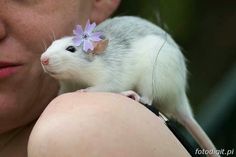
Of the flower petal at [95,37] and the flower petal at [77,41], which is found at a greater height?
the flower petal at [95,37]

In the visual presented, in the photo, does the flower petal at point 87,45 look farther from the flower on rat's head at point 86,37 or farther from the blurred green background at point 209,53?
the blurred green background at point 209,53

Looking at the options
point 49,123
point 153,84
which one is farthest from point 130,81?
point 49,123

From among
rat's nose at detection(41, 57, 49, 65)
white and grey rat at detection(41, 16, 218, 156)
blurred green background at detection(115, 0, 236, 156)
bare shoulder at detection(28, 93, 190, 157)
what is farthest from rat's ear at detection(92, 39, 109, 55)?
blurred green background at detection(115, 0, 236, 156)

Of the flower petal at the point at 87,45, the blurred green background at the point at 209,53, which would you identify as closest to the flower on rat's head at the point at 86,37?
the flower petal at the point at 87,45

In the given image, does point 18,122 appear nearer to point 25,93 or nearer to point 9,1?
point 25,93

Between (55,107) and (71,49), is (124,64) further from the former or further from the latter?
(55,107)
